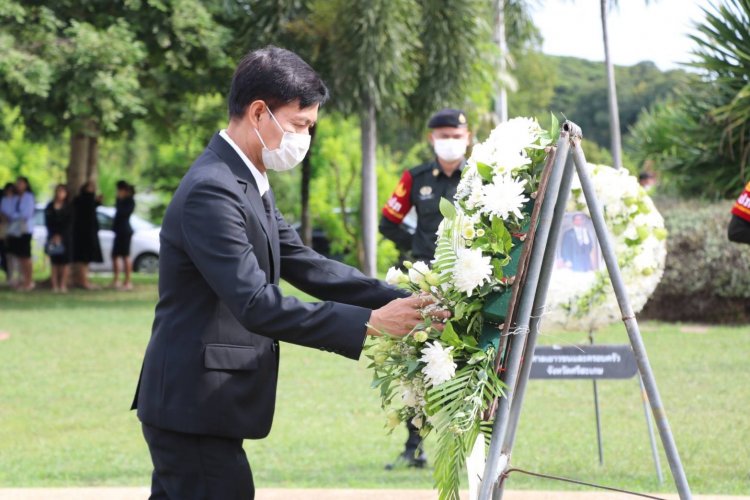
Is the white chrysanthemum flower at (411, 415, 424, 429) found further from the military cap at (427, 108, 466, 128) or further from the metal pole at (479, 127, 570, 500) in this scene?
the military cap at (427, 108, 466, 128)

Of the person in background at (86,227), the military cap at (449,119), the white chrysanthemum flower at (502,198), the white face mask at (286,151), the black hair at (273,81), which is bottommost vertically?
the person in background at (86,227)

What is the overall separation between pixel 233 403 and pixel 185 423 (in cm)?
15

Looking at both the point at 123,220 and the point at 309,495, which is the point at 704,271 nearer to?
the point at 123,220

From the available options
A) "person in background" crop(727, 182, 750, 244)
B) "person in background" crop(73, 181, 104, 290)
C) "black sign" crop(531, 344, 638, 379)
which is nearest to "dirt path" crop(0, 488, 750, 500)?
"black sign" crop(531, 344, 638, 379)

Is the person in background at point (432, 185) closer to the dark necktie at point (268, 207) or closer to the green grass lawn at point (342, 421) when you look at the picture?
the green grass lawn at point (342, 421)

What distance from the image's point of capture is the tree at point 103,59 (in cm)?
1748

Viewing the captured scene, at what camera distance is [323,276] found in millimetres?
3979

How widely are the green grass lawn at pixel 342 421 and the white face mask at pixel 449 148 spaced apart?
77.2 inches

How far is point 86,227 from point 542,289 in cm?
1864

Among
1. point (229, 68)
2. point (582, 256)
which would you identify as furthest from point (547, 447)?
point (229, 68)

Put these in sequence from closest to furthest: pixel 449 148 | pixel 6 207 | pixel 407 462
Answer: pixel 449 148
pixel 407 462
pixel 6 207

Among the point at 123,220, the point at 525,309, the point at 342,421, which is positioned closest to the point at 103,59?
the point at 123,220

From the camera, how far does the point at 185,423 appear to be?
3309mm

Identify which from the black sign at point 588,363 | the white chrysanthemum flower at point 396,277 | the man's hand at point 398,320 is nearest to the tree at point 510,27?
the black sign at point 588,363
